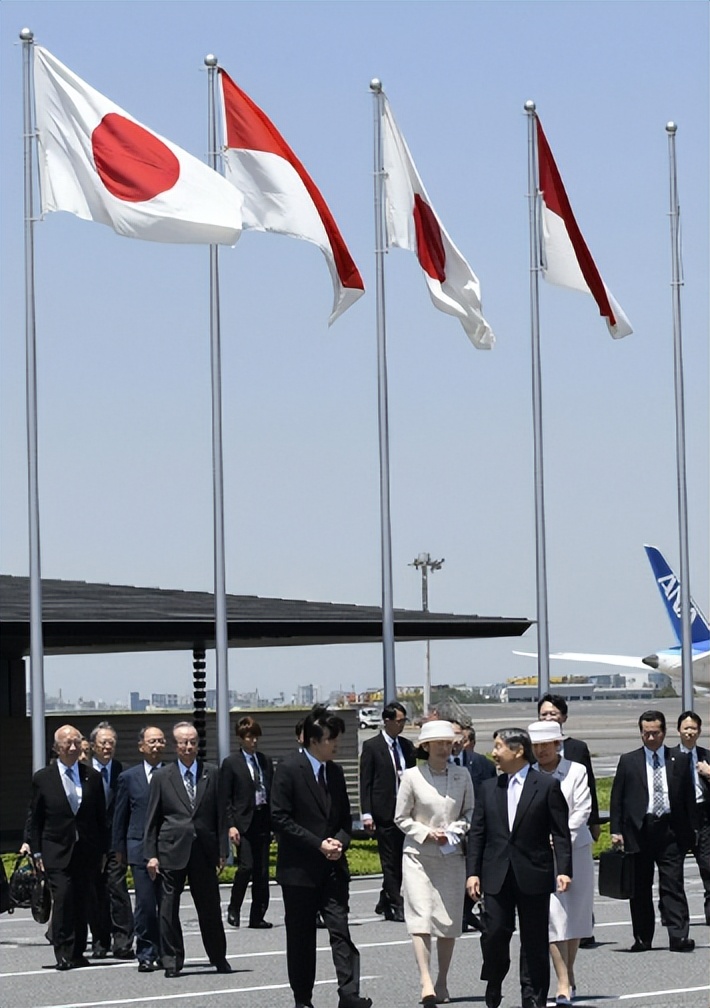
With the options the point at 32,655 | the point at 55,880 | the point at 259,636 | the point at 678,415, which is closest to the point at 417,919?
the point at 55,880

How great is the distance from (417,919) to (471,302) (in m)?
12.3

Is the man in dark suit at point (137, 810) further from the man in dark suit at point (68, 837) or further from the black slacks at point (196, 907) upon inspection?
the black slacks at point (196, 907)

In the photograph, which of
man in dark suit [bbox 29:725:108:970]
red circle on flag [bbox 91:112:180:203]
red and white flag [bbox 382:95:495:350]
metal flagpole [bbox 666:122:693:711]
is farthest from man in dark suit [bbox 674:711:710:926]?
metal flagpole [bbox 666:122:693:711]

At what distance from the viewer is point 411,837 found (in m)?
11.3

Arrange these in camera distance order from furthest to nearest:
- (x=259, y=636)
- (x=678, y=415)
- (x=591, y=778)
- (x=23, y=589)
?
1. (x=23, y=589)
2. (x=678, y=415)
3. (x=259, y=636)
4. (x=591, y=778)

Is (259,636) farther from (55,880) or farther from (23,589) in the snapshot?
(55,880)

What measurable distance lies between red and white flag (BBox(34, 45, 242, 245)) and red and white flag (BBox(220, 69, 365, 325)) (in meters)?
1.99

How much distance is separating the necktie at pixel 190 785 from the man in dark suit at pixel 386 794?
297 cm

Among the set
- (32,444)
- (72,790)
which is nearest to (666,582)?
(32,444)

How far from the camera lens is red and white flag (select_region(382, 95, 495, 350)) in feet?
72.9

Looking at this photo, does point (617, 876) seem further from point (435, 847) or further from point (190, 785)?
point (190, 785)

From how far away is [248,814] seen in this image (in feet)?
53.8

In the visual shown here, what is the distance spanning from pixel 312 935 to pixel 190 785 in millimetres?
2512

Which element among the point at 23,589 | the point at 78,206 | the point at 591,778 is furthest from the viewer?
the point at 23,589
